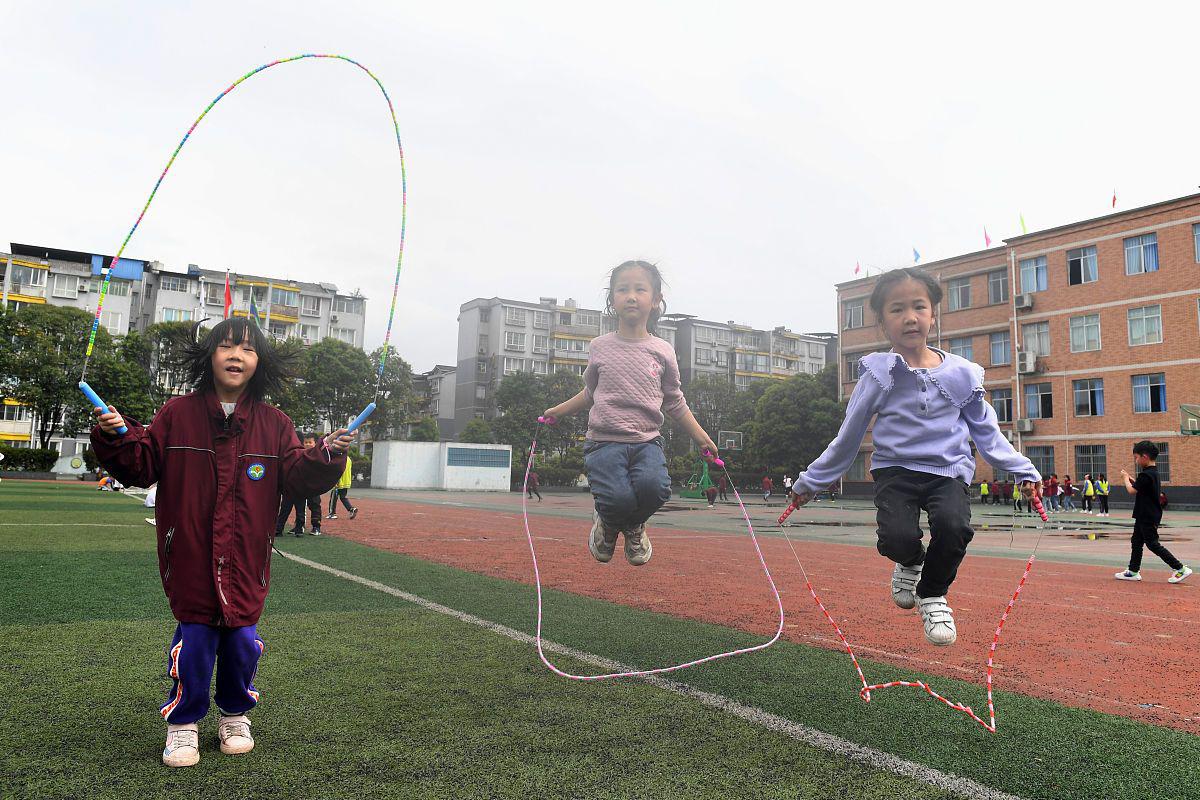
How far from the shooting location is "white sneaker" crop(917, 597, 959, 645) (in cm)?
375

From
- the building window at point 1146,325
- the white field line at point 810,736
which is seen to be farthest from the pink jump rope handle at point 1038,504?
the building window at point 1146,325

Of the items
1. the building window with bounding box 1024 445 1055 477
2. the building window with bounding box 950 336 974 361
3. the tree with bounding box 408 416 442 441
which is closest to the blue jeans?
the building window with bounding box 1024 445 1055 477

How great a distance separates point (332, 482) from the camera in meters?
3.85

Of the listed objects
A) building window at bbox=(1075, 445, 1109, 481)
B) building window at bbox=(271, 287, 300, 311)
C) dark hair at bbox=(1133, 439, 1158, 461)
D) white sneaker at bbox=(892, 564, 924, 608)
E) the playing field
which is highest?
building window at bbox=(271, 287, 300, 311)

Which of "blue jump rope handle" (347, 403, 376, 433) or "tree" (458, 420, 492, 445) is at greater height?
"tree" (458, 420, 492, 445)

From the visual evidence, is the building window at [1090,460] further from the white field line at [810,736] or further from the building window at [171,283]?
the building window at [171,283]

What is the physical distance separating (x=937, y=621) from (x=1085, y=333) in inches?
1823

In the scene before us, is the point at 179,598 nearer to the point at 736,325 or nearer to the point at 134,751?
the point at 134,751

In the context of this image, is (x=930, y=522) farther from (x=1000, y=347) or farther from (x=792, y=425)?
(x=792, y=425)

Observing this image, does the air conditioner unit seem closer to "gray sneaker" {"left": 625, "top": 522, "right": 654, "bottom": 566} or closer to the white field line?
the white field line

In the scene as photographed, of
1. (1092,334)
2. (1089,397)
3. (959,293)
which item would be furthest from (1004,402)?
(959,293)

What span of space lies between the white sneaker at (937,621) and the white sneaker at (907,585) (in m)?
0.10

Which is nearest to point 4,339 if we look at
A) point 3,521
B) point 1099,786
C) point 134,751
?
point 3,521

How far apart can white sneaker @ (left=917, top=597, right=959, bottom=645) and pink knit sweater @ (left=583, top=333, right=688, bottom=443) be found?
6.51ft
